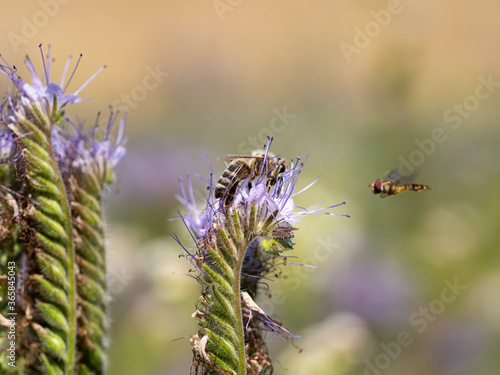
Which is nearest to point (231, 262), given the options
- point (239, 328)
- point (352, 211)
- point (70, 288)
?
point (239, 328)

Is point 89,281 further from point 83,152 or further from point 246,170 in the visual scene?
point 246,170

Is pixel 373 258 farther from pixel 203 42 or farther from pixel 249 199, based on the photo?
pixel 203 42

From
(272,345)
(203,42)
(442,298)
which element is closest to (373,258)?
(442,298)

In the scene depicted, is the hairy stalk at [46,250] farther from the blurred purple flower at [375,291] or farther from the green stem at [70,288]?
the blurred purple flower at [375,291]

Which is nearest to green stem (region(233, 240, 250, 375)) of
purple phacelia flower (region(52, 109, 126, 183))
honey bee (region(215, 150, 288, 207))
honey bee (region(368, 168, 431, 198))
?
honey bee (region(215, 150, 288, 207))

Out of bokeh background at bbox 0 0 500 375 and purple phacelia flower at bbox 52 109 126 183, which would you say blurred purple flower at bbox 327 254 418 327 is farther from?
purple phacelia flower at bbox 52 109 126 183

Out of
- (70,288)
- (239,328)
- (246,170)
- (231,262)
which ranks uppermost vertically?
(246,170)
